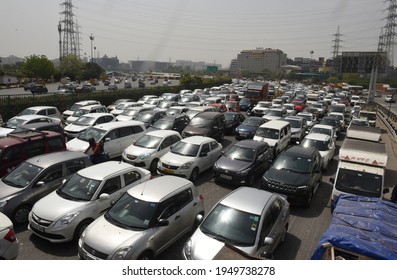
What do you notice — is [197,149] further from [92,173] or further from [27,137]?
[27,137]

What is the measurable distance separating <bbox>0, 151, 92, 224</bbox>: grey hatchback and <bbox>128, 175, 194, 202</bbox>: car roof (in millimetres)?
2913

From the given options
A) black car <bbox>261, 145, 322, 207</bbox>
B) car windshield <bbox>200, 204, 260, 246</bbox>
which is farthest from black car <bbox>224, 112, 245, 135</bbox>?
car windshield <bbox>200, 204, 260, 246</bbox>

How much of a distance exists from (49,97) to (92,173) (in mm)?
18548

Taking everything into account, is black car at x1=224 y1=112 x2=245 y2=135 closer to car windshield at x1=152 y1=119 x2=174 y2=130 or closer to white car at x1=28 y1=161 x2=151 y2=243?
car windshield at x1=152 y1=119 x2=174 y2=130

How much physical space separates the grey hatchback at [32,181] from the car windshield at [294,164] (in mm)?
7009

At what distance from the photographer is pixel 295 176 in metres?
10.5

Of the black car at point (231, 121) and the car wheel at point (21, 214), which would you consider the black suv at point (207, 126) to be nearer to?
the black car at point (231, 121)

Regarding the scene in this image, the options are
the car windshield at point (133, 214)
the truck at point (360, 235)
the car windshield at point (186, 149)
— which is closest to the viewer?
the truck at point (360, 235)

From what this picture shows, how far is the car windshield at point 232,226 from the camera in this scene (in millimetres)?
6434

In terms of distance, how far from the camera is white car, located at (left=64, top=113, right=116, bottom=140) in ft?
50.9

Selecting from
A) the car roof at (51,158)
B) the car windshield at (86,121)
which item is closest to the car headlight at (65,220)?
the car roof at (51,158)

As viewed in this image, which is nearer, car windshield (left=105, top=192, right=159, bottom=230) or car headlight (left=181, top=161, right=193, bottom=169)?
car windshield (left=105, top=192, right=159, bottom=230)

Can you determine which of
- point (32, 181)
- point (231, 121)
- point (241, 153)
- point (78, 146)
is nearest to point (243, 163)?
point (241, 153)
